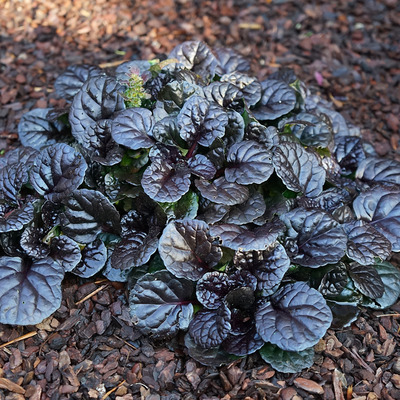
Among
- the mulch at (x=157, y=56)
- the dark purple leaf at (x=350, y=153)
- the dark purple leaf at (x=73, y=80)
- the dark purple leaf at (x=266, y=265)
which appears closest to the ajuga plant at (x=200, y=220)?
the dark purple leaf at (x=266, y=265)

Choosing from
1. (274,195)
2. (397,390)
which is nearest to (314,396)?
(397,390)

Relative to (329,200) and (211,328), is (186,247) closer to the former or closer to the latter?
(211,328)

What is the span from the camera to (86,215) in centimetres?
313

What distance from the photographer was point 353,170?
3795 millimetres

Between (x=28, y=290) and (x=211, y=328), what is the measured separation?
3.48 feet

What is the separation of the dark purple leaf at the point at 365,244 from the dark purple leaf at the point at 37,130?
2.18 metres

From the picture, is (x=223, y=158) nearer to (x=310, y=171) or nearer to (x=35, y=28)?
(x=310, y=171)

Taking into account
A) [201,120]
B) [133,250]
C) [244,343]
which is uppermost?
[201,120]

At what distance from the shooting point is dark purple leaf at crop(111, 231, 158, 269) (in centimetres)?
290

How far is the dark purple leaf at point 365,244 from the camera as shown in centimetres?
297

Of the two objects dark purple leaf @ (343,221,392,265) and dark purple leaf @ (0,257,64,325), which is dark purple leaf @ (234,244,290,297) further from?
dark purple leaf @ (0,257,64,325)

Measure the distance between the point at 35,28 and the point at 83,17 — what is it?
488mm

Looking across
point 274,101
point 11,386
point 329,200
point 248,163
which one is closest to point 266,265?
point 248,163

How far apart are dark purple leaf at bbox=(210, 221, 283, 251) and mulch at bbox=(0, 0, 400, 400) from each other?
2.22 feet
